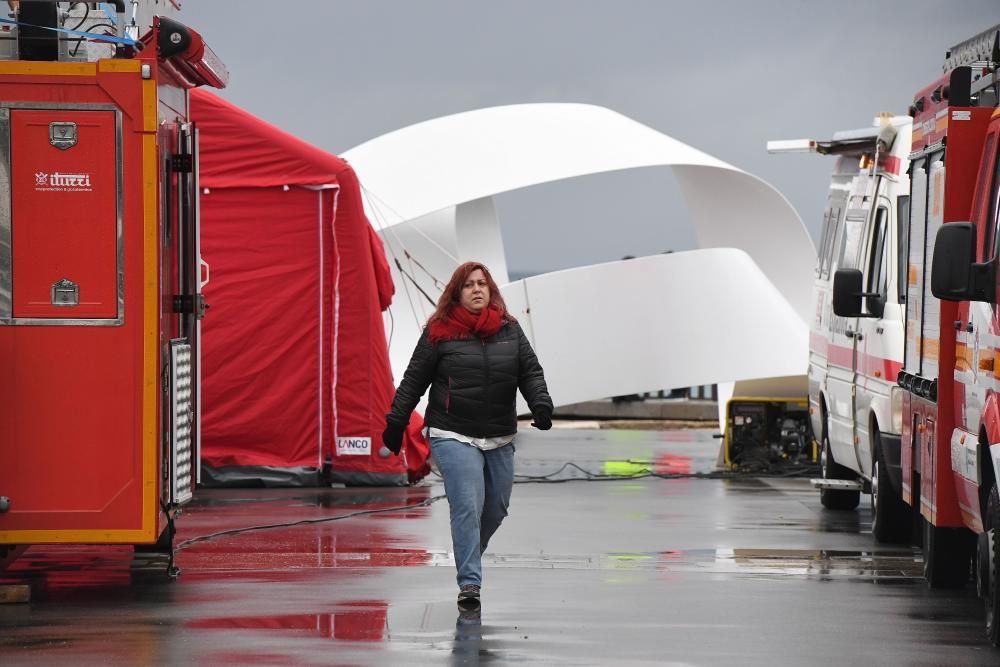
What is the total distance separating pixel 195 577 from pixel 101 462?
1.29 m

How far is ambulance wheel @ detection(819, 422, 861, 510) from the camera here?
15.4 m

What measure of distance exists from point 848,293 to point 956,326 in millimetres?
3353

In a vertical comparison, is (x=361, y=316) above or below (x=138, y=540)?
above

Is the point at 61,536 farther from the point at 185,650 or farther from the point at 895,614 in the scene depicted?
→ the point at 895,614

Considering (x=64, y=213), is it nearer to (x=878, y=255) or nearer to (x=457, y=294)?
(x=457, y=294)

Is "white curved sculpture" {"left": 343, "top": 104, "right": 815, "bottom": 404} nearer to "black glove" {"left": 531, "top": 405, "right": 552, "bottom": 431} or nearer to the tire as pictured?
the tire

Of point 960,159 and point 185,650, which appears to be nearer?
point 185,650

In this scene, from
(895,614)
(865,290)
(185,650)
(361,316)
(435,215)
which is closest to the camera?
(185,650)

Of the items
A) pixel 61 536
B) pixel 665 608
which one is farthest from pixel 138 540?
pixel 665 608

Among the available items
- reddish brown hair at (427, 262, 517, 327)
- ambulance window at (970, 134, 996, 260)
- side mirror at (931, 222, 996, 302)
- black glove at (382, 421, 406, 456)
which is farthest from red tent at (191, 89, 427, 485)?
side mirror at (931, 222, 996, 302)

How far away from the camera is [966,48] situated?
33.4 feet

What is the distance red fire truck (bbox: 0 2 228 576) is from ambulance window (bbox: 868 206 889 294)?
555 cm

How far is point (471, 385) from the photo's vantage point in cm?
978

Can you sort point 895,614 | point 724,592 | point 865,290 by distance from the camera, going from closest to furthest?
point 895,614 → point 724,592 → point 865,290
